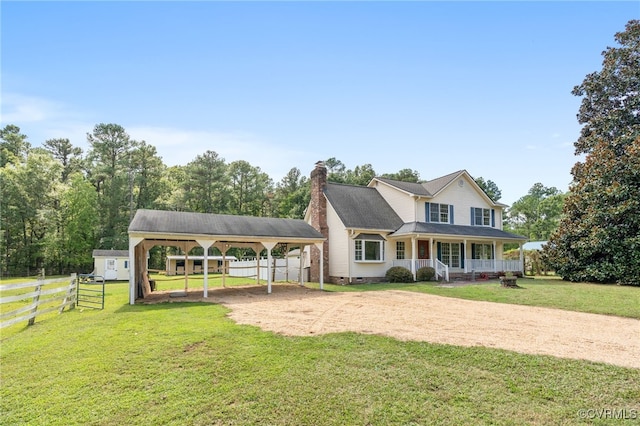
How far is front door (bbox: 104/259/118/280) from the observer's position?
92.0 feet

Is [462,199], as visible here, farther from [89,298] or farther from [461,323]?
[89,298]

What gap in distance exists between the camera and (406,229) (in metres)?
21.3

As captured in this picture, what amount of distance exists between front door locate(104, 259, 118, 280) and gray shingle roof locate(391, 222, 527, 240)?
21.7 metres

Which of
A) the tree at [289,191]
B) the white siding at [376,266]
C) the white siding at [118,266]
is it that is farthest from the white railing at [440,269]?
the tree at [289,191]

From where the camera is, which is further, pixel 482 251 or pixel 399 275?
pixel 482 251

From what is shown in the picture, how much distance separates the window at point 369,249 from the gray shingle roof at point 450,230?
43.3 inches

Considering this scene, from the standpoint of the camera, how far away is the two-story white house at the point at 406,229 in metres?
21.0

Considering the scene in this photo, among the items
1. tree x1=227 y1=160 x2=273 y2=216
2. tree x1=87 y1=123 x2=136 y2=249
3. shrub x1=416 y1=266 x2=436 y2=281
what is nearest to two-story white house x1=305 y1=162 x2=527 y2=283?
shrub x1=416 y1=266 x2=436 y2=281

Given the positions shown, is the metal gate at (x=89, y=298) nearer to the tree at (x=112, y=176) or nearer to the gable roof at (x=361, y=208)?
the gable roof at (x=361, y=208)

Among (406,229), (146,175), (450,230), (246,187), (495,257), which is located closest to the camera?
(406,229)

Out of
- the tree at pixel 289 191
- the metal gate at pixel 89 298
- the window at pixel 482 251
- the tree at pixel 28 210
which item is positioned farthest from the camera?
the tree at pixel 289 191
